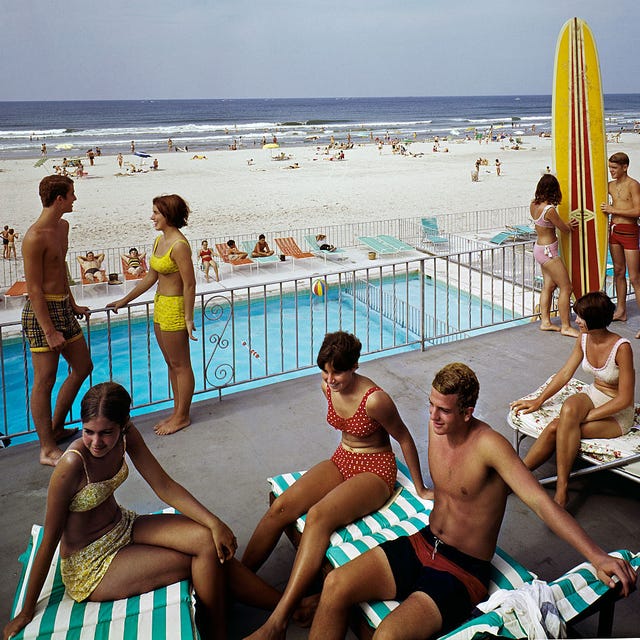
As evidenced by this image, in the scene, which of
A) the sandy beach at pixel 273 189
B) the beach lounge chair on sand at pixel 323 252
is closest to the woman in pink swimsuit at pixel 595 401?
the beach lounge chair on sand at pixel 323 252

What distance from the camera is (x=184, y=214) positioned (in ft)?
15.9

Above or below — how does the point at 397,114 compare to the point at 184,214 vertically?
above

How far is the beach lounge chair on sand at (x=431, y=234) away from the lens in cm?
1714

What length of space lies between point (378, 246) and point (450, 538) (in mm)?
13825

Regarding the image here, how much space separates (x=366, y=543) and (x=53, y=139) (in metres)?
56.0

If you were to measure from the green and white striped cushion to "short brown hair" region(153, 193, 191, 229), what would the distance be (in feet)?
8.50

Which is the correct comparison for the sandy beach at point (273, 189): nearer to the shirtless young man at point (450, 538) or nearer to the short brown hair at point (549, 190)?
the short brown hair at point (549, 190)

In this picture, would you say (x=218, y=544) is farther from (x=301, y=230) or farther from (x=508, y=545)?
(x=301, y=230)

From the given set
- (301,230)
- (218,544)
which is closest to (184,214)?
(218,544)

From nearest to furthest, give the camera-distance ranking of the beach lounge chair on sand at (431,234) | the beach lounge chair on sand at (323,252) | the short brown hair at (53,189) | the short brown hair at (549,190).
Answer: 1. the short brown hair at (53,189)
2. the short brown hair at (549,190)
3. the beach lounge chair on sand at (323,252)
4. the beach lounge chair on sand at (431,234)

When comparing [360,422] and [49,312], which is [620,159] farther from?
[49,312]

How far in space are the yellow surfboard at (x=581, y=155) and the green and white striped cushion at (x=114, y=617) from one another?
5.74 m

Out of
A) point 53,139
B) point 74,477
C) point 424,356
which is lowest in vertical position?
point 424,356

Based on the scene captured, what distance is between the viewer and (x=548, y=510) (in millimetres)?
2523
